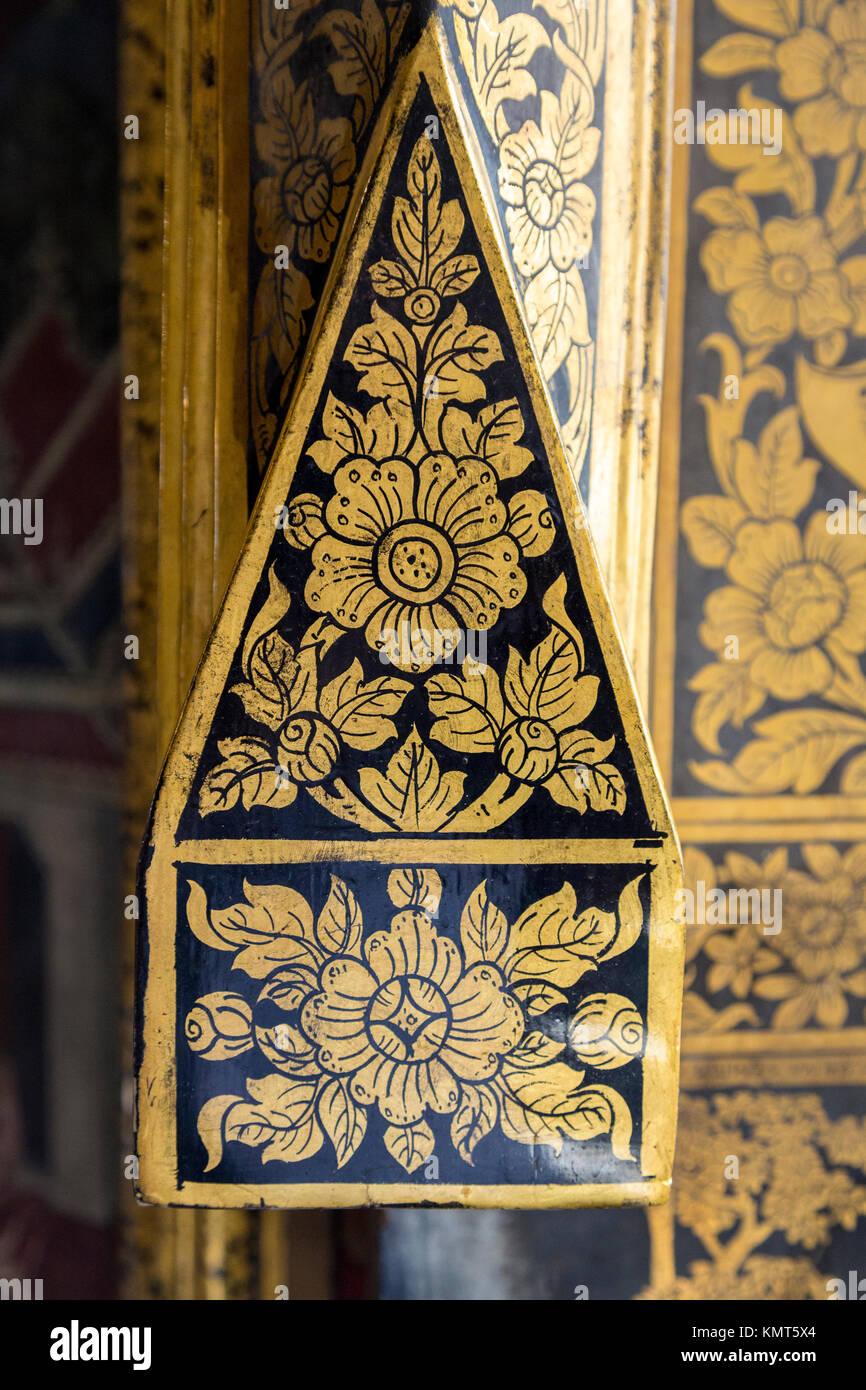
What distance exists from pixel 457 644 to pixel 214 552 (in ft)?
0.75

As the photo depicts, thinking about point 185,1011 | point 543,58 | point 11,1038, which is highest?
point 543,58

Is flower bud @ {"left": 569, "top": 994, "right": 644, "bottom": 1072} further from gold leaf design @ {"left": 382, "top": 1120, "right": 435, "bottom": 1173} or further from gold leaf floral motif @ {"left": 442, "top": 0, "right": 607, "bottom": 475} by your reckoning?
gold leaf floral motif @ {"left": 442, "top": 0, "right": 607, "bottom": 475}

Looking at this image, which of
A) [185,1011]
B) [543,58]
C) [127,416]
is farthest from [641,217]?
[185,1011]

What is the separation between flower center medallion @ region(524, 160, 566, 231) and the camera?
1.84ft

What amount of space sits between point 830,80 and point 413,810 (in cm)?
76

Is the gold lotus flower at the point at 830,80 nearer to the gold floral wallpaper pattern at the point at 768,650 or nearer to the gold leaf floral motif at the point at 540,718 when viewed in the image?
the gold floral wallpaper pattern at the point at 768,650

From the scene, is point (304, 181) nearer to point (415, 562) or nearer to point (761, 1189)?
point (415, 562)

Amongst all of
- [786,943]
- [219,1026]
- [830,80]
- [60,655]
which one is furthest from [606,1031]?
[830,80]

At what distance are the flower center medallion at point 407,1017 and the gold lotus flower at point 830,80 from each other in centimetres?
79

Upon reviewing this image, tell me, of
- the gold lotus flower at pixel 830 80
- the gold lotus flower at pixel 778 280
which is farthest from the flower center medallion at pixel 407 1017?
the gold lotus flower at pixel 830 80

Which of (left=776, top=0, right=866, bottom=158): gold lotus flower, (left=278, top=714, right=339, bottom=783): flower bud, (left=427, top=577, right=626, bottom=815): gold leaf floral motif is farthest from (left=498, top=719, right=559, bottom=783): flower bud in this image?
(left=776, top=0, right=866, bottom=158): gold lotus flower

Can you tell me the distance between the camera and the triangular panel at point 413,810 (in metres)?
0.54

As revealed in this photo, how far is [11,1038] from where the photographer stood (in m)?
0.95
